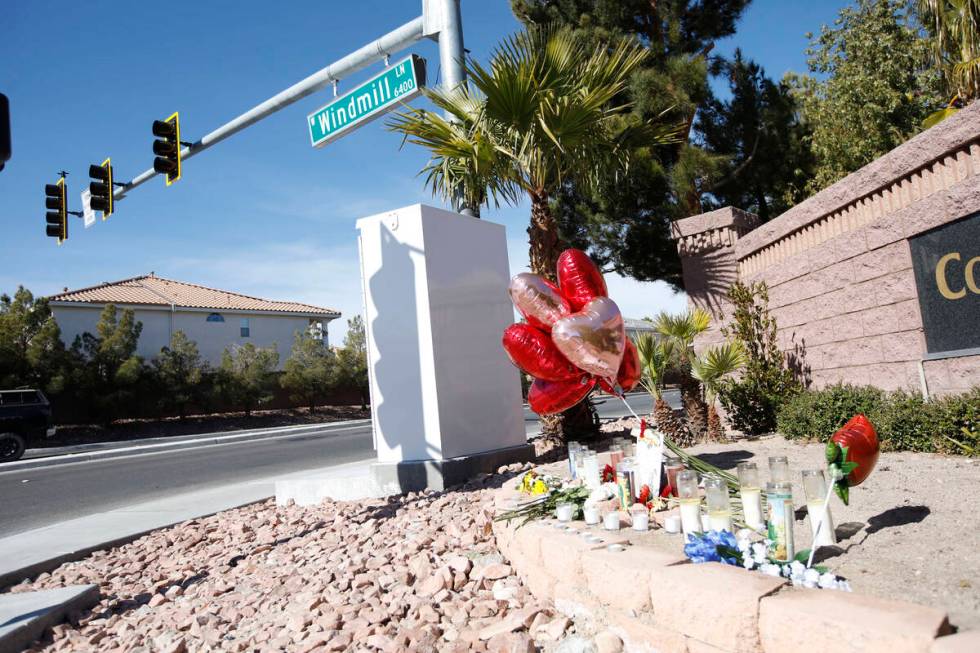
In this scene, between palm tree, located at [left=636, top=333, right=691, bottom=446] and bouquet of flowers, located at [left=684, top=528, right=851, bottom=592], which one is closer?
bouquet of flowers, located at [left=684, top=528, right=851, bottom=592]

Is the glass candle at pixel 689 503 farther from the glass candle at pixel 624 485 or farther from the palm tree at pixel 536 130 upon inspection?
the palm tree at pixel 536 130

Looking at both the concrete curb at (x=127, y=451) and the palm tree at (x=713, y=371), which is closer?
the palm tree at (x=713, y=371)

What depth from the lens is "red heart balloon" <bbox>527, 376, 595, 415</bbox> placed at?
4527mm

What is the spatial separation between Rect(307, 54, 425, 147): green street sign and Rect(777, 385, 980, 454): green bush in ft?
18.5

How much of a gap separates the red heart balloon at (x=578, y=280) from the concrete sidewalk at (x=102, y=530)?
3.61 meters

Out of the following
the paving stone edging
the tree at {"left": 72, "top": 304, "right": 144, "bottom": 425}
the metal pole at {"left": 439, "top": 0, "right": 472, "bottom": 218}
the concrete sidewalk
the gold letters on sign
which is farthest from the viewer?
the tree at {"left": 72, "top": 304, "right": 144, "bottom": 425}

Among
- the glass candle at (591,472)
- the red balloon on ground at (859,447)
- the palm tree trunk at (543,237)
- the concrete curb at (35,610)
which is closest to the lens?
the red balloon on ground at (859,447)

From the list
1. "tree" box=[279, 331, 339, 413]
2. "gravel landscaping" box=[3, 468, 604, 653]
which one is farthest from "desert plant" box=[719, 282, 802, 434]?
"tree" box=[279, 331, 339, 413]

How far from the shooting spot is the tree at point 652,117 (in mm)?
11758

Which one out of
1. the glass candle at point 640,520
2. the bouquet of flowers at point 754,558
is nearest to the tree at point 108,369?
the glass candle at point 640,520

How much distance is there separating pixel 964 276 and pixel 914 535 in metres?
3.36

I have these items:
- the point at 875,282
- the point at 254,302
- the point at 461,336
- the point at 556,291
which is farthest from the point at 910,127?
the point at 254,302

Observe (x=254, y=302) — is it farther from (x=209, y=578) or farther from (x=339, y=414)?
(x=209, y=578)

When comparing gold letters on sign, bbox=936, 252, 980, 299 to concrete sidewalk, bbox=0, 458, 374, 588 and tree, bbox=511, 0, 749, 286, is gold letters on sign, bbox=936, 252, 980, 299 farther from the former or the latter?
tree, bbox=511, 0, 749, 286
